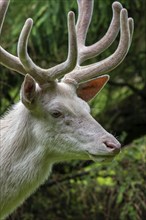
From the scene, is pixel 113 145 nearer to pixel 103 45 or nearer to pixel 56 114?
pixel 56 114

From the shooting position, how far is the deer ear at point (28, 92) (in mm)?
4559

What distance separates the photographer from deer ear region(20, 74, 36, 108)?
4.56 metres

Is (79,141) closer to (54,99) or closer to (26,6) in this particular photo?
(54,99)

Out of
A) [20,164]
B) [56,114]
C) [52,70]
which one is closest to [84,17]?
[52,70]

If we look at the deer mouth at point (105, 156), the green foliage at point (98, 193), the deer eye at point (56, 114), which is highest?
the deer eye at point (56, 114)

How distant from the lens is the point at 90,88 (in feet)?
17.0

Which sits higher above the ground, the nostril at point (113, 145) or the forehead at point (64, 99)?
the forehead at point (64, 99)

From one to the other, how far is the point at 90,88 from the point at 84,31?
467 mm

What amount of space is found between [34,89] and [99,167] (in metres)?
2.88

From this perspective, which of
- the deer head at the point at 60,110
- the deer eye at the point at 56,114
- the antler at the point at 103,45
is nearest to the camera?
the deer head at the point at 60,110

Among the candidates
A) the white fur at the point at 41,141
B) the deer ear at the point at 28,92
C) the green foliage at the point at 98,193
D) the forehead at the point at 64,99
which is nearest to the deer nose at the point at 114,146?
the white fur at the point at 41,141

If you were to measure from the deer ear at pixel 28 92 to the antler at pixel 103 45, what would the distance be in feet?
1.28

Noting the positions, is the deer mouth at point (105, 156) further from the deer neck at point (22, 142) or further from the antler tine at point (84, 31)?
the antler tine at point (84, 31)

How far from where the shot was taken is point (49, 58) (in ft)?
24.5
